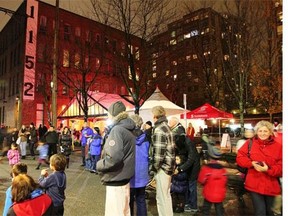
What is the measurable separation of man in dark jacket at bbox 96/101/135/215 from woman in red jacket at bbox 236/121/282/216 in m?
1.84

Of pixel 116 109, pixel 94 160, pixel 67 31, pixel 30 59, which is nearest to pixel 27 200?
pixel 116 109

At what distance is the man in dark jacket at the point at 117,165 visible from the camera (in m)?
4.01

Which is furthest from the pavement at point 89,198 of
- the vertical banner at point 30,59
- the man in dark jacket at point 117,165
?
the vertical banner at point 30,59

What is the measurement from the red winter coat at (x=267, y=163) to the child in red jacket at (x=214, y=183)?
0.41m

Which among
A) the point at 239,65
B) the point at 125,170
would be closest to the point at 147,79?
the point at 239,65

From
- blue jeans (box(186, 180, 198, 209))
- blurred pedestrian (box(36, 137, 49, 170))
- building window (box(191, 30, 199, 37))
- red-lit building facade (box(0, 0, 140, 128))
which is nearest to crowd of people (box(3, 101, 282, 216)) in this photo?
blue jeans (box(186, 180, 198, 209))

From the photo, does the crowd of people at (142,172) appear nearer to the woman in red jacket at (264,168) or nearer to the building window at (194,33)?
the woman in red jacket at (264,168)

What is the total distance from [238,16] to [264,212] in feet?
45.9

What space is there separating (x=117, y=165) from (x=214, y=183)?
1.76 metres

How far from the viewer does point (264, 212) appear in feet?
14.5

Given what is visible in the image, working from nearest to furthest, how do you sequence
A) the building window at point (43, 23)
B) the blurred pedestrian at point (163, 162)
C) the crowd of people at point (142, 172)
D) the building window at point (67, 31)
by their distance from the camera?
the crowd of people at point (142, 172)
the blurred pedestrian at point (163, 162)
the building window at point (43, 23)
the building window at point (67, 31)

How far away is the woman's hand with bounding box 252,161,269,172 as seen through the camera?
170 inches

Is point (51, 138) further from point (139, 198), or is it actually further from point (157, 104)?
point (139, 198)

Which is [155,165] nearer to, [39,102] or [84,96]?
[84,96]
